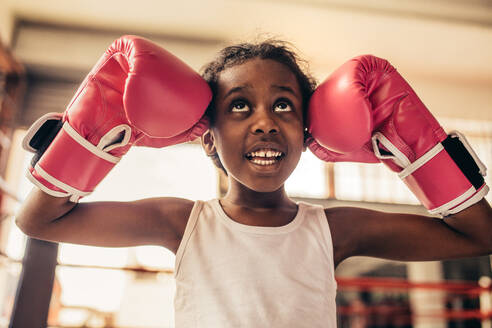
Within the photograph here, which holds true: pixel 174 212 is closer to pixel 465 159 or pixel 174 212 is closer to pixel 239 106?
pixel 239 106

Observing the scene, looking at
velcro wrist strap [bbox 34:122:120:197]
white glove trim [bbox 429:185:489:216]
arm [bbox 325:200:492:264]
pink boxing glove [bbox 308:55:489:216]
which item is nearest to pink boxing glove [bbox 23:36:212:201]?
velcro wrist strap [bbox 34:122:120:197]

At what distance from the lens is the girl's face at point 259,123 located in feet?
2.76

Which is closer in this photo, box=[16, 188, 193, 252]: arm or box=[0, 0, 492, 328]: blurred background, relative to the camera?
box=[16, 188, 193, 252]: arm

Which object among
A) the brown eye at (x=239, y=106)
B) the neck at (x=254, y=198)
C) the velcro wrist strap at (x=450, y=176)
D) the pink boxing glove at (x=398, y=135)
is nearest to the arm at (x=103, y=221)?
the neck at (x=254, y=198)

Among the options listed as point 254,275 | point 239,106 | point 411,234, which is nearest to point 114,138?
point 239,106

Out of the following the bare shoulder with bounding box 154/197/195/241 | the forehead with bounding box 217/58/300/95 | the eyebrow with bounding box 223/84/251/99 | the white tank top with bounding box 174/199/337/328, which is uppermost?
the forehead with bounding box 217/58/300/95

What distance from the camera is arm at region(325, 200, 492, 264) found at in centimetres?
86

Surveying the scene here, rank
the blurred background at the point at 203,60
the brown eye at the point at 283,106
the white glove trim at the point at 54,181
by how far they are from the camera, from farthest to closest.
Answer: the blurred background at the point at 203,60
the brown eye at the point at 283,106
the white glove trim at the point at 54,181

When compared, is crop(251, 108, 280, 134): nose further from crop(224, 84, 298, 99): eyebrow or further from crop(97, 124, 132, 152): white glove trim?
crop(97, 124, 132, 152): white glove trim

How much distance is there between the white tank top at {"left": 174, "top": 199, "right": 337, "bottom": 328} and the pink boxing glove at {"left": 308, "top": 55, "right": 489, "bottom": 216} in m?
0.18

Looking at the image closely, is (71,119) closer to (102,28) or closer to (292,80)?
(292,80)

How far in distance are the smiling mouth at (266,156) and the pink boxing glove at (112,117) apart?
0.42ft

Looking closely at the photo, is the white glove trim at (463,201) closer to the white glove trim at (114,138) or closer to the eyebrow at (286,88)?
the eyebrow at (286,88)

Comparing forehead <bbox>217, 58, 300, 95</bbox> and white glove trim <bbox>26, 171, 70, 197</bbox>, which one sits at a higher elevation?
forehead <bbox>217, 58, 300, 95</bbox>
